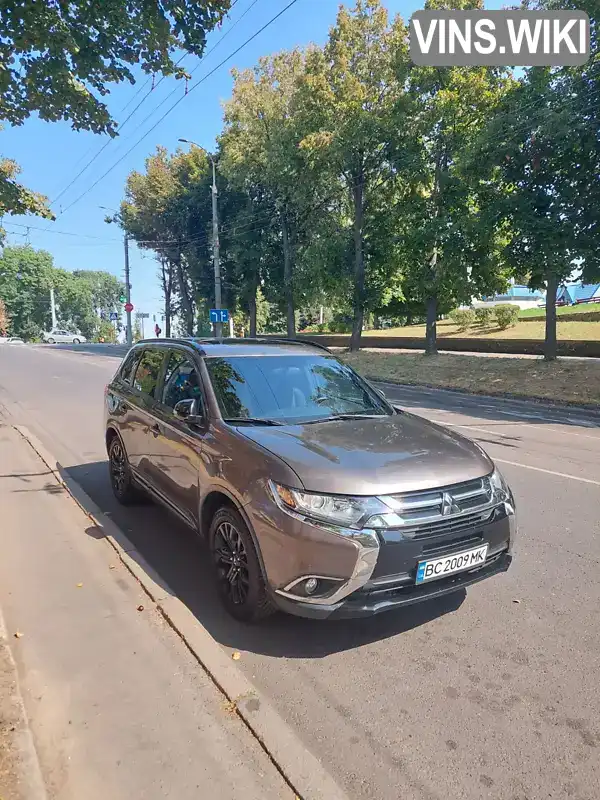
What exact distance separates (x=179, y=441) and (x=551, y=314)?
16034 millimetres

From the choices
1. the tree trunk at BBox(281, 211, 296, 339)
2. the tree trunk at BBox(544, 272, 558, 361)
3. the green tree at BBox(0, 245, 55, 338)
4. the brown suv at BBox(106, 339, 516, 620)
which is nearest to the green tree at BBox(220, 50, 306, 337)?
the tree trunk at BBox(281, 211, 296, 339)

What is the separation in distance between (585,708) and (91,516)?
4.37 metres

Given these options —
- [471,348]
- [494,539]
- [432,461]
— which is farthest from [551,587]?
[471,348]

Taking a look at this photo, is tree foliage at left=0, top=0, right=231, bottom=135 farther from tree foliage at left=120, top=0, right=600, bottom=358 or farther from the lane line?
tree foliage at left=120, top=0, right=600, bottom=358

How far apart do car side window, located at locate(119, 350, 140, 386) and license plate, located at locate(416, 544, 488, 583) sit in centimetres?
385

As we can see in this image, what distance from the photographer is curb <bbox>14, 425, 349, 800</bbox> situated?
2268 millimetres

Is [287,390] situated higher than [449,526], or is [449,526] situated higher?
[287,390]

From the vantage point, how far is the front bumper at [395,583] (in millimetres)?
2916

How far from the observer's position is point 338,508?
2938mm

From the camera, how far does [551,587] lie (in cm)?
391

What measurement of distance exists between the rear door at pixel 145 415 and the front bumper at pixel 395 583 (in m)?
2.23

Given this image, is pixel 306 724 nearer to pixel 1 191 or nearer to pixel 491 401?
pixel 1 191

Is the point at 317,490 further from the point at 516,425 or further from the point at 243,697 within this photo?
the point at 516,425

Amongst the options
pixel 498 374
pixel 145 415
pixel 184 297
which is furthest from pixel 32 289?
pixel 145 415
